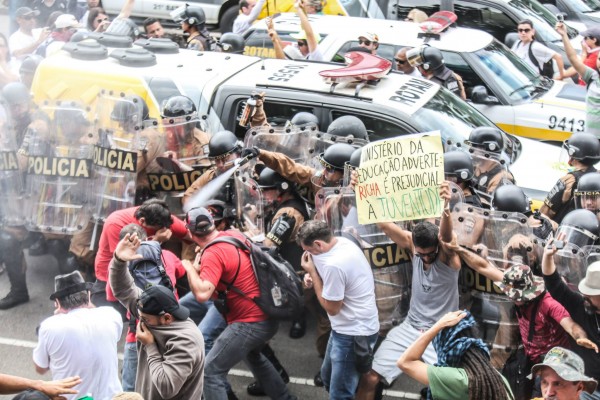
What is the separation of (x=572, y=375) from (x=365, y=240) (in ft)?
8.21

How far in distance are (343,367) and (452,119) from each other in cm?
331

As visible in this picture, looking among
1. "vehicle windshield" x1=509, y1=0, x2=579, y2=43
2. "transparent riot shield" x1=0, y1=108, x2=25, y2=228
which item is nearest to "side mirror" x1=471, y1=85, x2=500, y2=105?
"vehicle windshield" x1=509, y1=0, x2=579, y2=43

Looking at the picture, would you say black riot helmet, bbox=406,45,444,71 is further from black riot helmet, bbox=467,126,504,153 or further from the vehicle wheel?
the vehicle wheel

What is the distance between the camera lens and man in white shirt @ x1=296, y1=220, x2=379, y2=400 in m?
6.97

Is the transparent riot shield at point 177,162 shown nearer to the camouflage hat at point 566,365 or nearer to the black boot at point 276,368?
the black boot at point 276,368

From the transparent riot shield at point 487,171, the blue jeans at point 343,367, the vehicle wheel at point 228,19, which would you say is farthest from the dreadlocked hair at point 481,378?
the vehicle wheel at point 228,19

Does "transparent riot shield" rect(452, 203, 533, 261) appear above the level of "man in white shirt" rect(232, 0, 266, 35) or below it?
above

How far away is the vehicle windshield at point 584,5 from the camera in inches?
643

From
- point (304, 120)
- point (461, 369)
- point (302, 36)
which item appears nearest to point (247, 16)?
point (302, 36)

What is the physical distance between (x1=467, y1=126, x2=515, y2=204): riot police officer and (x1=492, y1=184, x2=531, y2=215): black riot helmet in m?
0.59

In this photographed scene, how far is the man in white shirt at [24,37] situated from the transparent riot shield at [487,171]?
694 centimetres

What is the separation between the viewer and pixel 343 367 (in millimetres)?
7172

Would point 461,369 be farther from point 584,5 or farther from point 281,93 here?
point 584,5

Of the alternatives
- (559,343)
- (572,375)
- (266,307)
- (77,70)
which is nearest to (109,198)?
(77,70)
